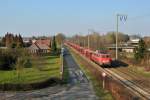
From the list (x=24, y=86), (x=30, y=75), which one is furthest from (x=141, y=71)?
(x=24, y=86)

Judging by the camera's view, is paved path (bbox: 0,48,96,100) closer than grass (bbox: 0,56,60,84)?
Yes

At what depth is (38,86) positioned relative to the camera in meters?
35.8

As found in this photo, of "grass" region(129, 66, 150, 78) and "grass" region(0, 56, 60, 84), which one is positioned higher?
"grass" region(129, 66, 150, 78)

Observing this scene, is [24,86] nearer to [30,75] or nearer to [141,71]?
[30,75]

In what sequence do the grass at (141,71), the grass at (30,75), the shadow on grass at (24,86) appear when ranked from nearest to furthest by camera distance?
the shadow on grass at (24,86) → the grass at (30,75) → the grass at (141,71)

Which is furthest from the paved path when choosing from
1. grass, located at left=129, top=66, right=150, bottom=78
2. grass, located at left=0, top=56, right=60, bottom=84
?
grass, located at left=129, top=66, right=150, bottom=78

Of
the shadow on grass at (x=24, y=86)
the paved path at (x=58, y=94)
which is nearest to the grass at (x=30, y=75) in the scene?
the shadow on grass at (x=24, y=86)

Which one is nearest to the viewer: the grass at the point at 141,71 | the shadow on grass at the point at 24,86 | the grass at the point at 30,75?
the shadow on grass at the point at 24,86

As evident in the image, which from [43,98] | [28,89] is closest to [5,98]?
[43,98]

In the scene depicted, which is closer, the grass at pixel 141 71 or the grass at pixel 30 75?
the grass at pixel 30 75

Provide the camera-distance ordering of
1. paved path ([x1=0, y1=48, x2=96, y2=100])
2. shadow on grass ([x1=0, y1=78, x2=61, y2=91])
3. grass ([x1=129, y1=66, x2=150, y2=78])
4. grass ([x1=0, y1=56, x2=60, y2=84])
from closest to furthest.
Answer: paved path ([x1=0, y1=48, x2=96, y2=100]) < shadow on grass ([x1=0, y1=78, x2=61, y2=91]) < grass ([x1=0, y1=56, x2=60, y2=84]) < grass ([x1=129, y1=66, x2=150, y2=78])

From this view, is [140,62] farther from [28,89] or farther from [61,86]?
[28,89]

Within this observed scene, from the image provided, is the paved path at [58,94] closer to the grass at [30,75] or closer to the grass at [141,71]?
the grass at [30,75]

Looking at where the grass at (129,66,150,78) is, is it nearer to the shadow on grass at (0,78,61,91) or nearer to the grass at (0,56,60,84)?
the grass at (0,56,60,84)
